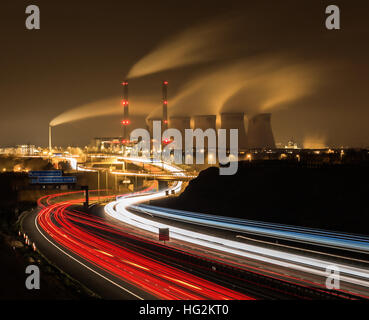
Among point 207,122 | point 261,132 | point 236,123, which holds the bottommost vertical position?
point 261,132

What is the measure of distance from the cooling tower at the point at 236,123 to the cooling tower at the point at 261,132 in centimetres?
192

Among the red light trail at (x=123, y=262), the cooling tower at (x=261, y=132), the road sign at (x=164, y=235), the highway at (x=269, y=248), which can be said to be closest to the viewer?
the red light trail at (x=123, y=262)

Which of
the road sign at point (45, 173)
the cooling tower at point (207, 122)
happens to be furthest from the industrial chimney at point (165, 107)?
the road sign at point (45, 173)

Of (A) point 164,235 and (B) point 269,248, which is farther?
(A) point 164,235

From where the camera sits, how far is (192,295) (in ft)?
38.9

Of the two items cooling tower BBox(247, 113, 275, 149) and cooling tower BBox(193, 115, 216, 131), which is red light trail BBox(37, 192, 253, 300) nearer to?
cooling tower BBox(247, 113, 275, 149)

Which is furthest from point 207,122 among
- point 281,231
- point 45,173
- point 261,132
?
point 281,231

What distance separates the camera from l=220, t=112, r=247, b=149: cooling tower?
8112 cm

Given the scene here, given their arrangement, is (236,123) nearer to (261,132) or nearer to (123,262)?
(261,132)

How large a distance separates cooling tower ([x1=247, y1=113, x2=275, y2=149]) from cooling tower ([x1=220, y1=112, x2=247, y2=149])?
192 cm

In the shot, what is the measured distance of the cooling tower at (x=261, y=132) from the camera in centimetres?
8112

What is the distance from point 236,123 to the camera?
81625 mm

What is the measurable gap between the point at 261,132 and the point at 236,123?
19.3 ft

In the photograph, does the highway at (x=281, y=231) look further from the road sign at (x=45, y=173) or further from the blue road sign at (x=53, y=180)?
the road sign at (x=45, y=173)
